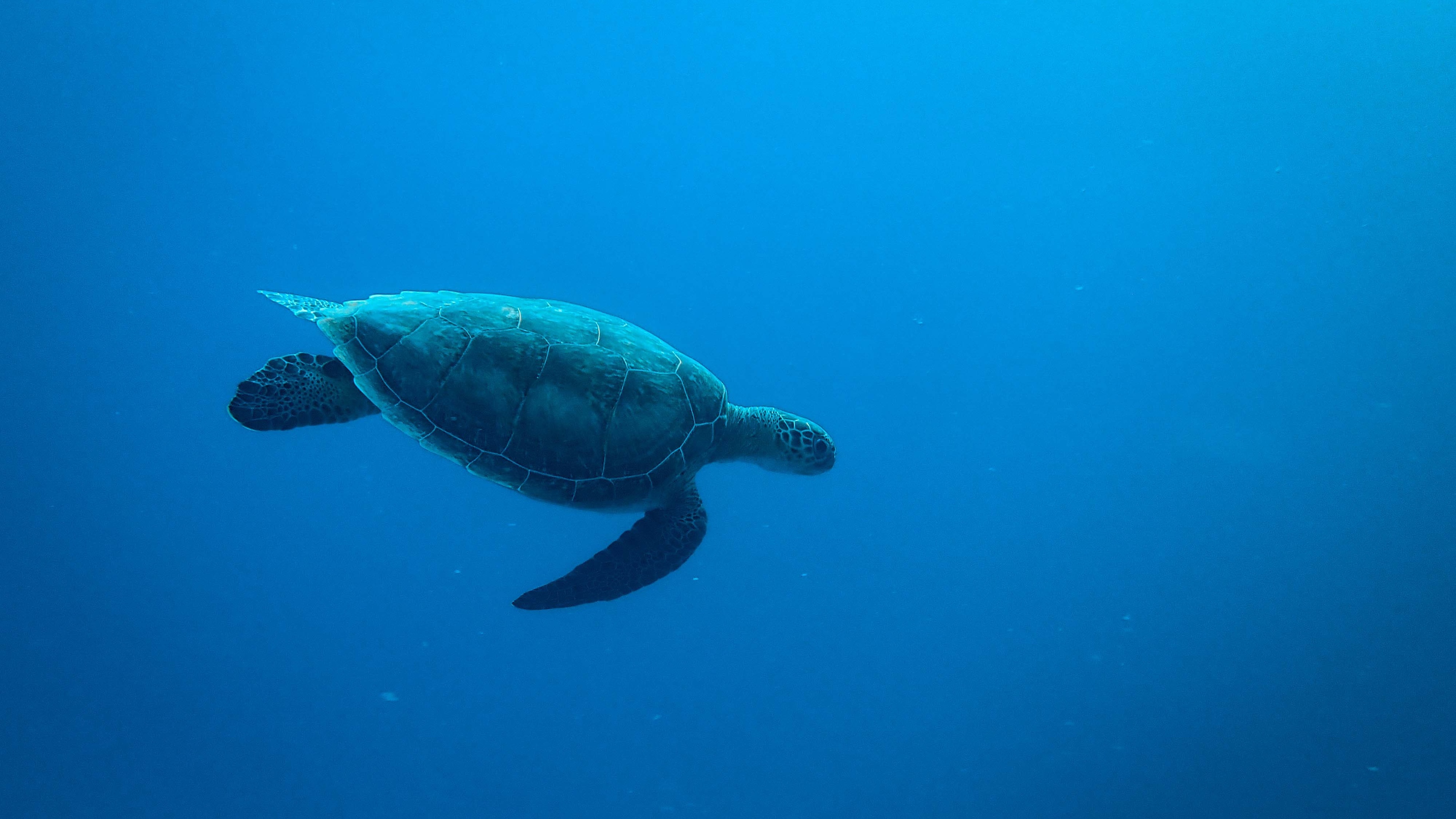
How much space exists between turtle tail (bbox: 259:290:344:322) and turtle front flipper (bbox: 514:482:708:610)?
1806mm

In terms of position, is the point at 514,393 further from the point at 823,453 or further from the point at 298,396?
the point at 823,453

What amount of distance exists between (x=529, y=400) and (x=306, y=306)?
1494 millimetres

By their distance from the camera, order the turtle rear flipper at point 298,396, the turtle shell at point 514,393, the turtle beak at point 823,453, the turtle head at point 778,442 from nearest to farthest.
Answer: the turtle shell at point 514,393 < the turtle rear flipper at point 298,396 < the turtle head at point 778,442 < the turtle beak at point 823,453

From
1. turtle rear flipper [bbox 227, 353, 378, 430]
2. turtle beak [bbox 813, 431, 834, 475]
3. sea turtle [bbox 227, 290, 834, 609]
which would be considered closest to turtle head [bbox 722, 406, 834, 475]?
turtle beak [bbox 813, 431, 834, 475]

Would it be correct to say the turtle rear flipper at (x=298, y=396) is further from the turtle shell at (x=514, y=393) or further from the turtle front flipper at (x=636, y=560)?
the turtle front flipper at (x=636, y=560)

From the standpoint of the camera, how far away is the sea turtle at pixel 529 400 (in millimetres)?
2998

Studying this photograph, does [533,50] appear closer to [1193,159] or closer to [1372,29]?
[1193,159]

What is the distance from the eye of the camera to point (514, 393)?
9.86 feet

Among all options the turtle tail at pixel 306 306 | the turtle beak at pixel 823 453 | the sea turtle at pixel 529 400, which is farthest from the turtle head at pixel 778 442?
the turtle tail at pixel 306 306

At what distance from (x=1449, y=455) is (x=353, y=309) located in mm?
12043

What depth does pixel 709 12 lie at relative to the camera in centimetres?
848

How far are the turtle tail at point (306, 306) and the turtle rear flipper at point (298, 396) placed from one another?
0.22 meters

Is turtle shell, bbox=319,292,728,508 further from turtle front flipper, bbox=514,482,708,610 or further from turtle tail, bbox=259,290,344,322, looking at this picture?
turtle front flipper, bbox=514,482,708,610


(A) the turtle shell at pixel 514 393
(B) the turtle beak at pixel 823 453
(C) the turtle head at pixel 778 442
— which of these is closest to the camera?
(A) the turtle shell at pixel 514 393
